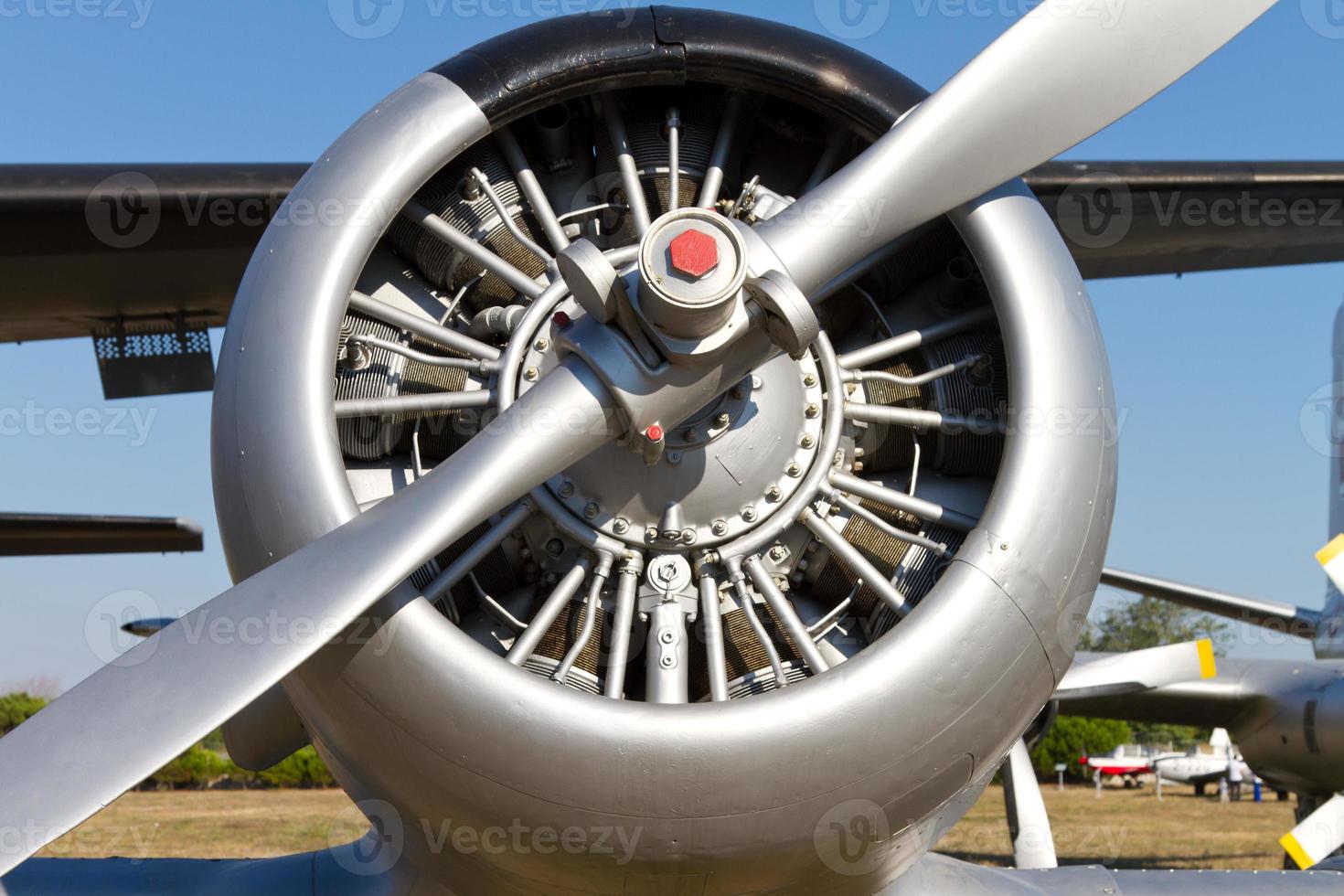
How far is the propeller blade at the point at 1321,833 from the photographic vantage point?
8664 mm

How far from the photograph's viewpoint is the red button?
325 cm

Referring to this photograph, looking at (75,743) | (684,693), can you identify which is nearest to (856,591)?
(684,693)

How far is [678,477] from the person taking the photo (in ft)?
12.9

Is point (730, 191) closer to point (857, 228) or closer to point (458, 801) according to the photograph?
point (857, 228)

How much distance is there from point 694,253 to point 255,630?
1424 millimetres

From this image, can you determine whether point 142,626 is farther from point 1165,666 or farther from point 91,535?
point 1165,666

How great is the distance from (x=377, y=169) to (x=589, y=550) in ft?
4.24

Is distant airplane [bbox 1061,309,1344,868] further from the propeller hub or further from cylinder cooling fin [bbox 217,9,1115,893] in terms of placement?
the propeller hub

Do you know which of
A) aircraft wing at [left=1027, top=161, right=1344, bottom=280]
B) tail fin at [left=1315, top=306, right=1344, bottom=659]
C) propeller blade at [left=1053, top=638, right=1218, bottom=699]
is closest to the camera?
aircraft wing at [left=1027, top=161, right=1344, bottom=280]

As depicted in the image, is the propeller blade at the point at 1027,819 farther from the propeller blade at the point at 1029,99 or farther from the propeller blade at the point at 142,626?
the propeller blade at the point at 142,626

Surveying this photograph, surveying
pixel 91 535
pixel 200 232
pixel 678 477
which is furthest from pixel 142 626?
pixel 678 477

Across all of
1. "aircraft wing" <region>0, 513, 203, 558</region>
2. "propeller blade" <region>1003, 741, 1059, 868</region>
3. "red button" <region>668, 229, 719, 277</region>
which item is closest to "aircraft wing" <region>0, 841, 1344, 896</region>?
"propeller blade" <region>1003, 741, 1059, 868</region>

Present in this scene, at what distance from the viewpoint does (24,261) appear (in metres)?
5.69

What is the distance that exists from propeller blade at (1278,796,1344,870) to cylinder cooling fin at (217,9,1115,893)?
5976 mm
